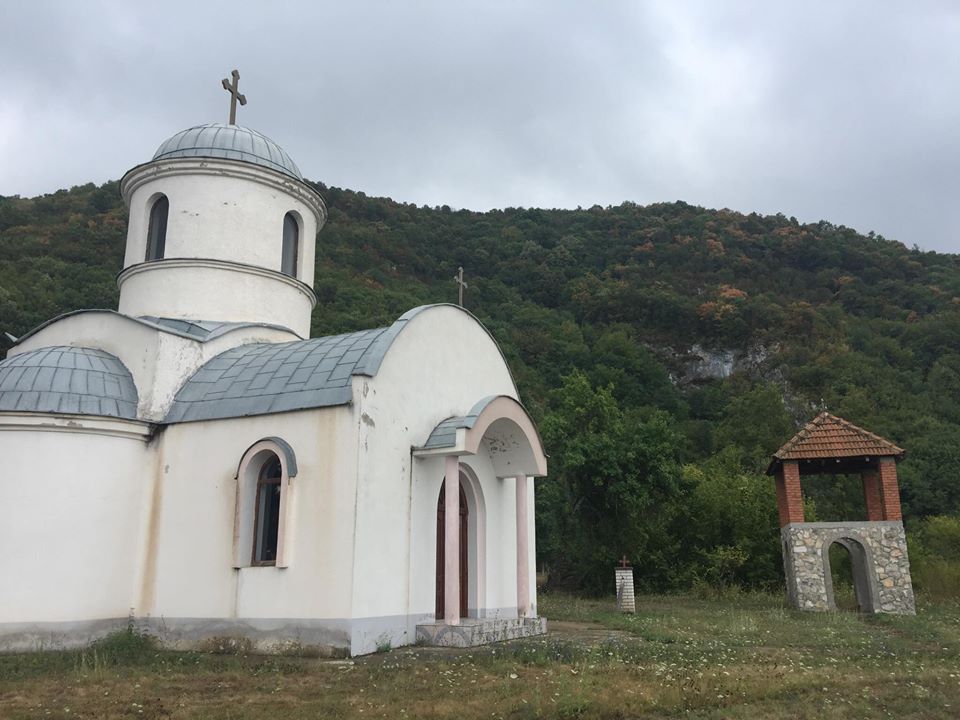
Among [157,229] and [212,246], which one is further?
[157,229]

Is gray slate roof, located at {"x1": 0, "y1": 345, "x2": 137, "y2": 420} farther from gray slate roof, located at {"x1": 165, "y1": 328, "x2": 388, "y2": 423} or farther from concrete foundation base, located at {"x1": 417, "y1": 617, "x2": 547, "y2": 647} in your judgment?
concrete foundation base, located at {"x1": 417, "y1": 617, "x2": 547, "y2": 647}

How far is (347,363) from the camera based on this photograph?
9930 millimetres

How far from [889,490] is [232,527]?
12844 mm

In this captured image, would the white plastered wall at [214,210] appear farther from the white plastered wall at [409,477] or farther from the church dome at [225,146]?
the white plastered wall at [409,477]

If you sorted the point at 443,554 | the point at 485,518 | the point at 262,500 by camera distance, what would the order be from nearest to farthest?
the point at 262,500, the point at 443,554, the point at 485,518

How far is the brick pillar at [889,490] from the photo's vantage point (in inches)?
620

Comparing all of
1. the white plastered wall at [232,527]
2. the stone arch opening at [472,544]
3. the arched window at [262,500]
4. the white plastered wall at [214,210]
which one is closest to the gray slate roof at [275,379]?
the white plastered wall at [232,527]

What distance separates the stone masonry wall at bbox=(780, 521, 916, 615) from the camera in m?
15.2

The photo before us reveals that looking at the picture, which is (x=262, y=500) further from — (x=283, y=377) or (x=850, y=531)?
(x=850, y=531)

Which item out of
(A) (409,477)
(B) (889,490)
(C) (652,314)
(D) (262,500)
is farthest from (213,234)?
(C) (652,314)

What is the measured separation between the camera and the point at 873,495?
55.9 ft

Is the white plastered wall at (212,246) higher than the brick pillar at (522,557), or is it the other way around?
the white plastered wall at (212,246)

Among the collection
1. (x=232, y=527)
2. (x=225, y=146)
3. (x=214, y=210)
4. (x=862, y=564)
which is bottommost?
(x=862, y=564)

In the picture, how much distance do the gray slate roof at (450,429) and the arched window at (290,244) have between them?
4730mm
